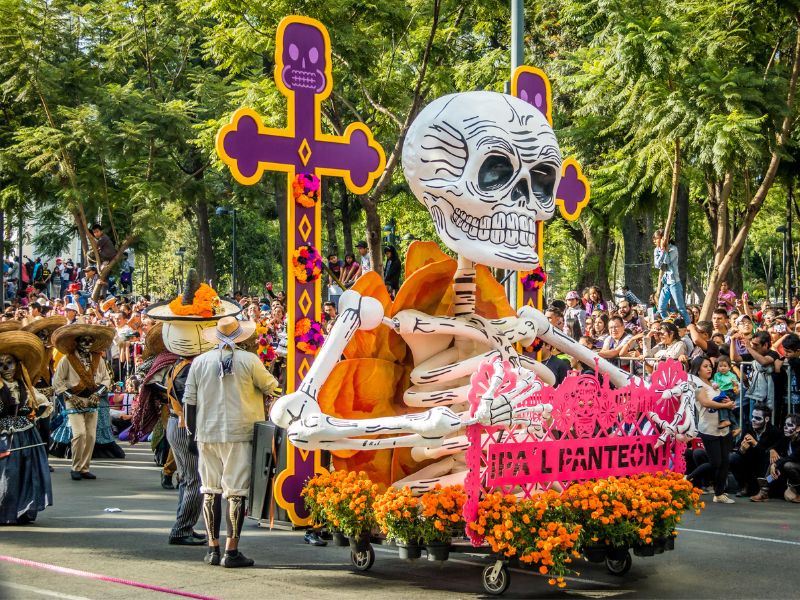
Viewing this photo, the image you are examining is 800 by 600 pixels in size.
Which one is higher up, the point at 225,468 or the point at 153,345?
the point at 153,345

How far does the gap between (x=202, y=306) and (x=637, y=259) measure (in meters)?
18.4

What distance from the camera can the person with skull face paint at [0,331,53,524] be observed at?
33.3ft

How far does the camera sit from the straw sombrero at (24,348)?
33.3 ft

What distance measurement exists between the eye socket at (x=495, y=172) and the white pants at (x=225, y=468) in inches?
107

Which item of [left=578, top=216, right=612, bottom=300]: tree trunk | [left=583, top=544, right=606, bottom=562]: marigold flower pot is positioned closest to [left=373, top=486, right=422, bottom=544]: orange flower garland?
[left=583, top=544, right=606, bottom=562]: marigold flower pot

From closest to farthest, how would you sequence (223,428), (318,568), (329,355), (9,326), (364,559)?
(329,355)
(364,559)
(318,568)
(223,428)
(9,326)

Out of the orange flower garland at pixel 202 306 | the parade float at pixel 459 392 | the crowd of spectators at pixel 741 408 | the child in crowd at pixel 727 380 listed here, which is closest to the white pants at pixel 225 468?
the parade float at pixel 459 392

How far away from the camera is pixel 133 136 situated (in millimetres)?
22484

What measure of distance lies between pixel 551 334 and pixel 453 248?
1.16 metres

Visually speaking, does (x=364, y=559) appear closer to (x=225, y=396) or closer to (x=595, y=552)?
(x=225, y=396)

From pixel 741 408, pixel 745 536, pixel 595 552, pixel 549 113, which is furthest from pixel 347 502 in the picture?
pixel 741 408

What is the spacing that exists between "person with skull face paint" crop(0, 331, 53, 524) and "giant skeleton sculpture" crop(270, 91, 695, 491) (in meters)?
3.86

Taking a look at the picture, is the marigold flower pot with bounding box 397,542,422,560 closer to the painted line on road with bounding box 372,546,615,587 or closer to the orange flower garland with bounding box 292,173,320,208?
the painted line on road with bounding box 372,546,615,587

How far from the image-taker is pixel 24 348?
1027 centimetres
